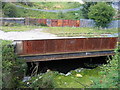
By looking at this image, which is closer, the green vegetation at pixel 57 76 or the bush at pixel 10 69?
the green vegetation at pixel 57 76

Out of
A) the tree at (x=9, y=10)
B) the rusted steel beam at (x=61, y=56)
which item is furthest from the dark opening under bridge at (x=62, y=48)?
the tree at (x=9, y=10)

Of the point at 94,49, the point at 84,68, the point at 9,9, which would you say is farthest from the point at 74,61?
the point at 9,9

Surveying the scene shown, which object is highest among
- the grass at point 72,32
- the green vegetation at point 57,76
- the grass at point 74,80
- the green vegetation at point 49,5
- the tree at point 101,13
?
the green vegetation at point 49,5

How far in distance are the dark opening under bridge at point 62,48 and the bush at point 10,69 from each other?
0.86m

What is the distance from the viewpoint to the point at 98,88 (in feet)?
12.1

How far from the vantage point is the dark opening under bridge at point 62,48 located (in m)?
8.02

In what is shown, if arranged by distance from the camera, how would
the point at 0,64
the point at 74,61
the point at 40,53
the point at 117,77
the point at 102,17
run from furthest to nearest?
1. the point at 102,17
2. the point at 74,61
3. the point at 40,53
4. the point at 0,64
5. the point at 117,77

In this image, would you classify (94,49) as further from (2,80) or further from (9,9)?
(9,9)

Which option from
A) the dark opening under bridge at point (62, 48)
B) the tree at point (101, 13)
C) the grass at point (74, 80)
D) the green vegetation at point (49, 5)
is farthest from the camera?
the green vegetation at point (49, 5)

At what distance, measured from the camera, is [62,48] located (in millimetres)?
8664

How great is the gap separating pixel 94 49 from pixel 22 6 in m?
16.4

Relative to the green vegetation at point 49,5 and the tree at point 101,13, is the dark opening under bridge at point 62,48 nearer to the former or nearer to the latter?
the tree at point 101,13

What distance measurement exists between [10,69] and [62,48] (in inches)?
142

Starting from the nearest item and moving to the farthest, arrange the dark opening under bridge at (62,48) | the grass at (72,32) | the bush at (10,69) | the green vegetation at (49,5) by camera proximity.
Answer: the bush at (10,69), the dark opening under bridge at (62,48), the grass at (72,32), the green vegetation at (49,5)
